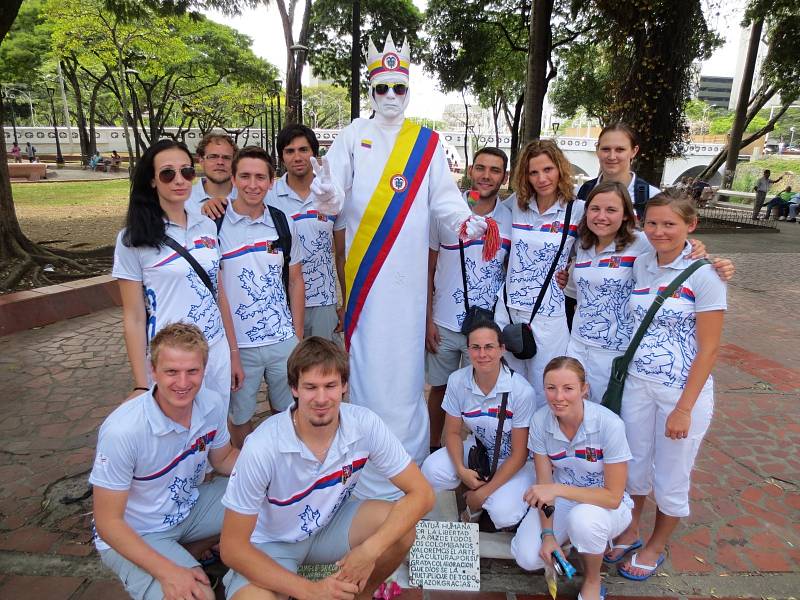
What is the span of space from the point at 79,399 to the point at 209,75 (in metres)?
24.8

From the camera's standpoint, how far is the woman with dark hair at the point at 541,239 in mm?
2824

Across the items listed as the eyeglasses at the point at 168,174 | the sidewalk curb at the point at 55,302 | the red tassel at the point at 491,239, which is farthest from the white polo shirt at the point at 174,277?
the sidewalk curb at the point at 55,302

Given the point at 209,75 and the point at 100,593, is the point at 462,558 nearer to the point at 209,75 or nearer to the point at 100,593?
the point at 100,593

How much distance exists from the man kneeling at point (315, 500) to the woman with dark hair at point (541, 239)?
1080 millimetres

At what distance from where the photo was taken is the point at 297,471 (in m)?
2.04

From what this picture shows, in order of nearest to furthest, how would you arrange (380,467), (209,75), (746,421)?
(380,467) → (746,421) → (209,75)

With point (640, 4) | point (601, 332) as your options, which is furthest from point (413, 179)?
point (640, 4)

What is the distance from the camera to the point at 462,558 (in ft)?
8.27

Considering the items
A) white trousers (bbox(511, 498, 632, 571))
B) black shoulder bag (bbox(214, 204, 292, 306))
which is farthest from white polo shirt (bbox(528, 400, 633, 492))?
black shoulder bag (bbox(214, 204, 292, 306))

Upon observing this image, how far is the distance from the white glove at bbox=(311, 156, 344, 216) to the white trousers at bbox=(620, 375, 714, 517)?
61.1 inches

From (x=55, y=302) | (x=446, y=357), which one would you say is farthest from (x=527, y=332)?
(x=55, y=302)

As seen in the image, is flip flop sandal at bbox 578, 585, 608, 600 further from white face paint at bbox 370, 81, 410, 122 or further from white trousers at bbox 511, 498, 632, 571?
white face paint at bbox 370, 81, 410, 122

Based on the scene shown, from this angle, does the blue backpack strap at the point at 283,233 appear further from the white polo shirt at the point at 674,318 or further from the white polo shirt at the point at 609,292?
the white polo shirt at the point at 674,318

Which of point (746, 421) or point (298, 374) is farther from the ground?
point (298, 374)
